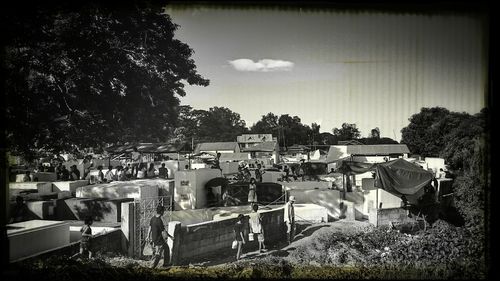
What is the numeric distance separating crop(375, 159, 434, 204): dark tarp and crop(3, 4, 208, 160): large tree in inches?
224

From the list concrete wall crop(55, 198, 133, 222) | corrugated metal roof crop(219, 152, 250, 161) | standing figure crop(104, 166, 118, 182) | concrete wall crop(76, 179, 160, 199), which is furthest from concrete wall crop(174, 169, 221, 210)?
corrugated metal roof crop(219, 152, 250, 161)

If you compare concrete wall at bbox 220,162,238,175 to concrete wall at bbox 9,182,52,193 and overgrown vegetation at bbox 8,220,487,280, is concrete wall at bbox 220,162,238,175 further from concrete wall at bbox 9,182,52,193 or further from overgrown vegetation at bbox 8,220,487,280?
overgrown vegetation at bbox 8,220,487,280

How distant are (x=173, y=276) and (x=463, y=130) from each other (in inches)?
373

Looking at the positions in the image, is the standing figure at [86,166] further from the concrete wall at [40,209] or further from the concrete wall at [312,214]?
the concrete wall at [312,214]

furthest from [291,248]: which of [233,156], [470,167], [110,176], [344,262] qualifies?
[233,156]

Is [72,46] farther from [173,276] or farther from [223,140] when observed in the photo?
[223,140]

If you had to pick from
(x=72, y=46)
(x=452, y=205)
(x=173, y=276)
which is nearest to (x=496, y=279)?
(x=452, y=205)

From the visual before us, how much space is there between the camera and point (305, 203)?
11.2 meters

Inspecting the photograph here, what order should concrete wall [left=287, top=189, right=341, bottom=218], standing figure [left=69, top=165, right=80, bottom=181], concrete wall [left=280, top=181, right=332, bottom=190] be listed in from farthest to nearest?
standing figure [left=69, top=165, right=80, bottom=181], concrete wall [left=280, top=181, right=332, bottom=190], concrete wall [left=287, top=189, right=341, bottom=218]

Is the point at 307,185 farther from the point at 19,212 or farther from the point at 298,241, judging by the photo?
the point at 19,212

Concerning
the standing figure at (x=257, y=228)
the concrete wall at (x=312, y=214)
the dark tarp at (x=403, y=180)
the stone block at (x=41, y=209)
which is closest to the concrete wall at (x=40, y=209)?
the stone block at (x=41, y=209)

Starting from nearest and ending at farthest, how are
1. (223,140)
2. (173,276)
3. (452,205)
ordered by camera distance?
1. (173,276)
2. (452,205)
3. (223,140)

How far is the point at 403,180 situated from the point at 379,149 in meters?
13.4

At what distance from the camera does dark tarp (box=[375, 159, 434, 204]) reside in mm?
9070
